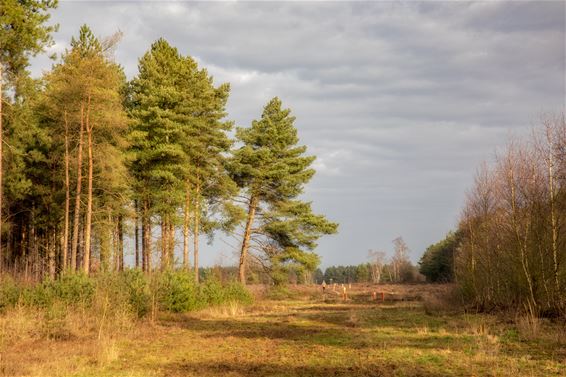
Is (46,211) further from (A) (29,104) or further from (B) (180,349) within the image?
(B) (180,349)

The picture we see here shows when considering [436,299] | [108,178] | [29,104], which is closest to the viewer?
[108,178]

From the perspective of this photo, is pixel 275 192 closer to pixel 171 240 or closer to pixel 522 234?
pixel 171 240

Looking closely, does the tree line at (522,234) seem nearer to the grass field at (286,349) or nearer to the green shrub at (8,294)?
the grass field at (286,349)

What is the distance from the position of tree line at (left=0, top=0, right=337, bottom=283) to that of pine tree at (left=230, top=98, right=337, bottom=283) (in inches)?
3.3

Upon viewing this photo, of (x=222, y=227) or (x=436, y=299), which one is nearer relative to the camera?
(x=436, y=299)

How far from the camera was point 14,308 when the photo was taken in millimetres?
18953

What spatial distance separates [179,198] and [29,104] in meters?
13.6

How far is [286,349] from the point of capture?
46.9 ft

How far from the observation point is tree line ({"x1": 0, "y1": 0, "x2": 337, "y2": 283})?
25.2 meters

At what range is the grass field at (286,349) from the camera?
1091 cm

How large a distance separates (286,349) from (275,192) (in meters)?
23.2

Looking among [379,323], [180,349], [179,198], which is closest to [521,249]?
[379,323]

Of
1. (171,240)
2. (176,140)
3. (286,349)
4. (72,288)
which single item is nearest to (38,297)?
(72,288)

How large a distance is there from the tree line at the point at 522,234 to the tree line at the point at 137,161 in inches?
537
